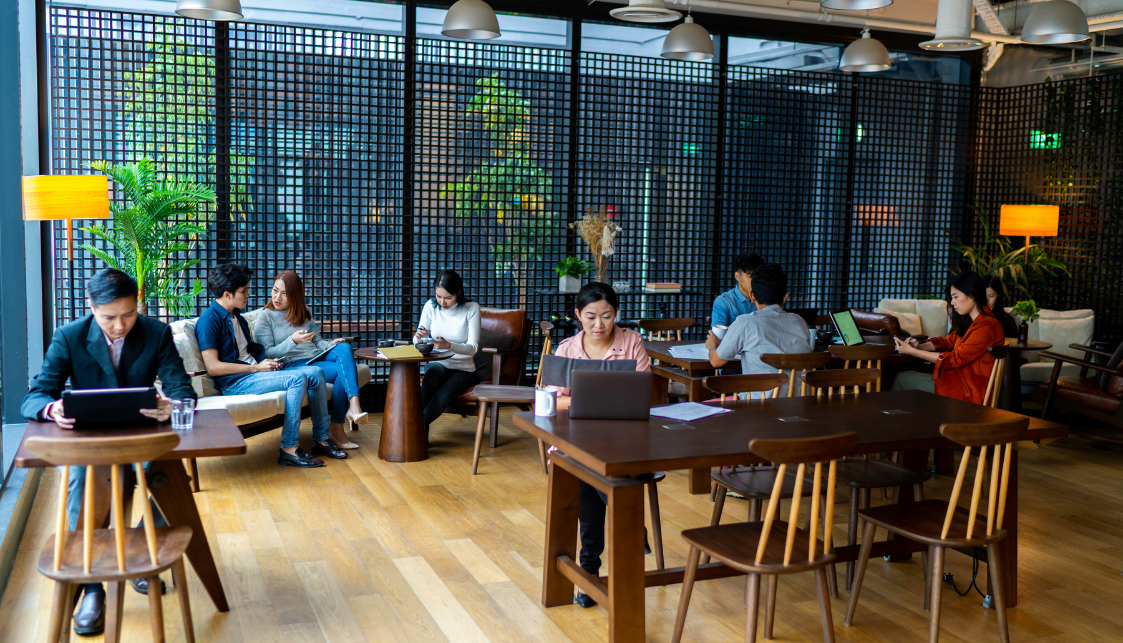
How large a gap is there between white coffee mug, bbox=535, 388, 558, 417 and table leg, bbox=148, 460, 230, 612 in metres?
1.36

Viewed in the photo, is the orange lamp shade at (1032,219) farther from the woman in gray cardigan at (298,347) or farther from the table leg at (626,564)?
the table leg at (626,564)

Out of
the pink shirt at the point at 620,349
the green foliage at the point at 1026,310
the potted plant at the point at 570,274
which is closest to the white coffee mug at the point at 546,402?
the pink shirt at the point at 620,349

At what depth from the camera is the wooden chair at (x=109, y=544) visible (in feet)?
8.71

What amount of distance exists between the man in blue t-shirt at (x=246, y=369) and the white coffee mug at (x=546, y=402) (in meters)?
2.67

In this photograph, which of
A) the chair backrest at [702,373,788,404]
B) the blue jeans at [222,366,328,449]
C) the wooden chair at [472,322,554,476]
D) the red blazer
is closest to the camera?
the chair backrest at [702,373,788,404]

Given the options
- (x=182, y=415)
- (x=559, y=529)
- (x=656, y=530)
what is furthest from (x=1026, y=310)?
(x=182, y=415)

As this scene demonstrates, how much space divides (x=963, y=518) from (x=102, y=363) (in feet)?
11.3

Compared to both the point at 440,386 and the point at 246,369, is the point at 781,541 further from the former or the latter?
the point at 246,369

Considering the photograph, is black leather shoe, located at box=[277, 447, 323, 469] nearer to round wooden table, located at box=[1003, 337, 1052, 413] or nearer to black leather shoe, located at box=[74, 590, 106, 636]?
black leather shoe, located at box=[74, 590, 106, 636]

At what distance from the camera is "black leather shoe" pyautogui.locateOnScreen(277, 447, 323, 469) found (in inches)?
228

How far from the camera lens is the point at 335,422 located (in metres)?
6.20

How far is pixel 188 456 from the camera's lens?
304cm

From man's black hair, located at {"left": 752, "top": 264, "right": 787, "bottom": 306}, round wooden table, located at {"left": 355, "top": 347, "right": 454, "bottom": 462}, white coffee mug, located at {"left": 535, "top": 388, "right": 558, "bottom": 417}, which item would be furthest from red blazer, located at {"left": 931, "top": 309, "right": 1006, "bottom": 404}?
round wooden table, located at {"left": 355, "top": 347, "right": 454, "bottom": 462}

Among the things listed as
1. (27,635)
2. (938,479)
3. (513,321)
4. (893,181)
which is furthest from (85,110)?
(893,181)
